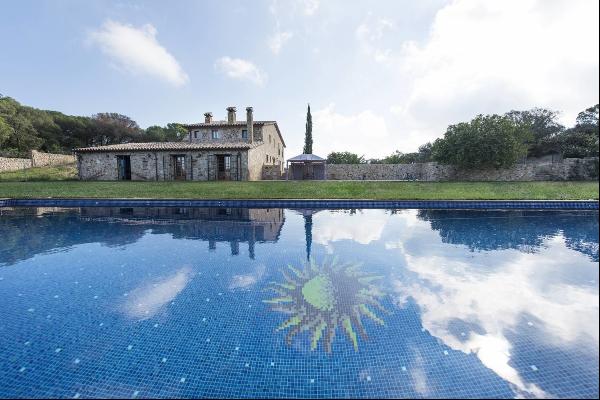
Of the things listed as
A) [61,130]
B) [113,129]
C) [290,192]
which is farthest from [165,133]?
[290,192]

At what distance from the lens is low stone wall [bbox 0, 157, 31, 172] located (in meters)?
26.1

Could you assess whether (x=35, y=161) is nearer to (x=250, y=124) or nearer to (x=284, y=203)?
(x=250, y=124)

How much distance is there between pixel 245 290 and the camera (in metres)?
4.53

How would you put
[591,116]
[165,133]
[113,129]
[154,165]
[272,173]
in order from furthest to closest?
1. [165,133]
2. [113,129]
3. [272,173]
4. [154,165]
5. [591,116]

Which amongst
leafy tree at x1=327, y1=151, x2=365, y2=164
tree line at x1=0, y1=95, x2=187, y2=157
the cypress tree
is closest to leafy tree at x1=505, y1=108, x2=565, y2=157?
leafy tree at x1=327, y1=151, x2=365, y2=164

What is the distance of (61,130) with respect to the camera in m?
43.5

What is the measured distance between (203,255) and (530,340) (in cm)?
587

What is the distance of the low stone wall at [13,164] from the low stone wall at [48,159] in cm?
73

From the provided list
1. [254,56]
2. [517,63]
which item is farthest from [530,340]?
[254,56]

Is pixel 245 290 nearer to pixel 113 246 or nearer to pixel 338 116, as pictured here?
pixel 113 246

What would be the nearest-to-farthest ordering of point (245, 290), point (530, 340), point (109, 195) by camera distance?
1. point (530, 340)
2. point (245, 290)
3. point (109, 195)

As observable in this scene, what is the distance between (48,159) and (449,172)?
43.3m

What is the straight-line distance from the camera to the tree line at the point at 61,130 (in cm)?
3522

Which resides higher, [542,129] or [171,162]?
[542,129]
